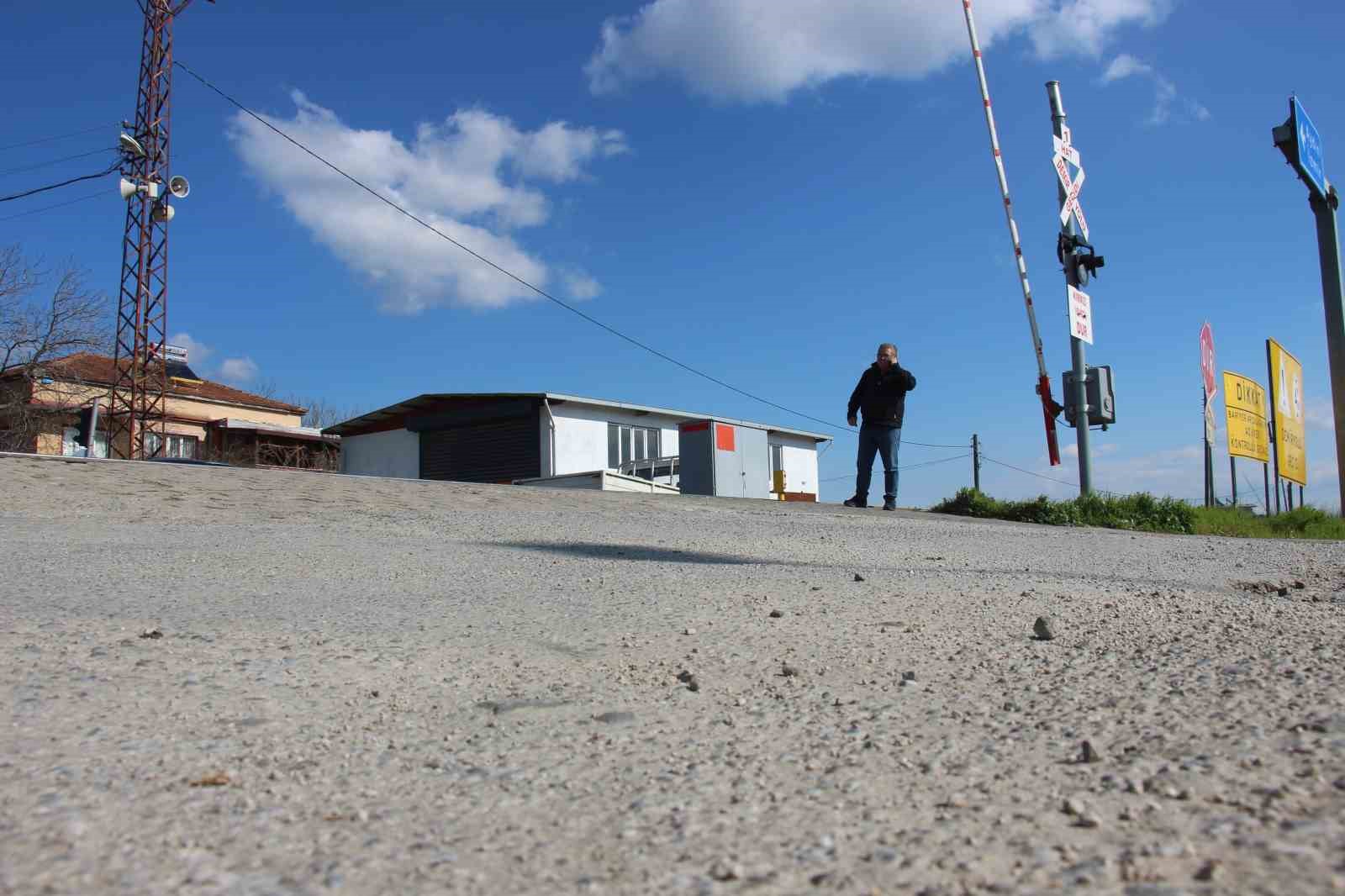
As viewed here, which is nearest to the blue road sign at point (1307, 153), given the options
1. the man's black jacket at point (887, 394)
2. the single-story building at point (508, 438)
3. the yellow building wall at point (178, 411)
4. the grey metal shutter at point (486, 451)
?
the man's black jacket at point (887, 394)

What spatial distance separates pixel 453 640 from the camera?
3215 millimetres

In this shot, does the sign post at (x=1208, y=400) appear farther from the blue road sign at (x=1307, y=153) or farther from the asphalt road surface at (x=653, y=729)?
the asphalt road surface at (x=653, y=729)

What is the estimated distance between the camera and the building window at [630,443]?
98.1 ft

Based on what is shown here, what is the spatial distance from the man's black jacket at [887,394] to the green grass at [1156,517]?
2.18m

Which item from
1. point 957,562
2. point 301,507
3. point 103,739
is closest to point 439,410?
point 301,507

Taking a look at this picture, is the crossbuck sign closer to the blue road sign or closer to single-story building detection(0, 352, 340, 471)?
the blue road sign

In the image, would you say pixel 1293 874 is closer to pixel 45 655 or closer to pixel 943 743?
pixel 943 743

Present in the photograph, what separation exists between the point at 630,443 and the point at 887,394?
21.5 m

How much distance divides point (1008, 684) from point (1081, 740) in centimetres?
54

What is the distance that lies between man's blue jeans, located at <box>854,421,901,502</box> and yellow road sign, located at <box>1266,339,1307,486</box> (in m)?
9.82

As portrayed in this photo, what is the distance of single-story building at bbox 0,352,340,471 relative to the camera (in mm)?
28938

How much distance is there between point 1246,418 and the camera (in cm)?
1712

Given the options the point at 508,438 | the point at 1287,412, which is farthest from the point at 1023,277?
the point at 508,438

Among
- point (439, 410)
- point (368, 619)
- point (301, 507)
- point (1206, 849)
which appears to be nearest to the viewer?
point (1206, 849)
